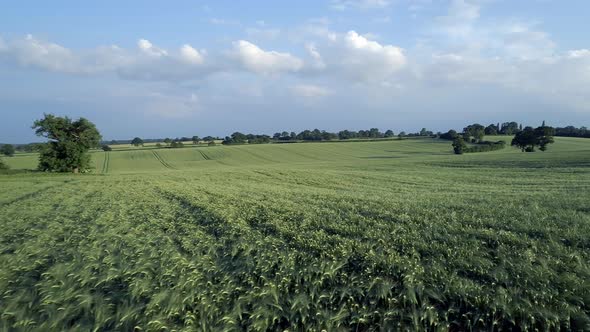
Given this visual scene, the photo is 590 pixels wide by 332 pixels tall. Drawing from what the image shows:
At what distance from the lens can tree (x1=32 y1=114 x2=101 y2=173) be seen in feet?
161

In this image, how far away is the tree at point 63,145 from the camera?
49.0m

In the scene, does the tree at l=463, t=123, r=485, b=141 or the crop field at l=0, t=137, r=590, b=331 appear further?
the tree at l=463, t=123, r=485, b=141

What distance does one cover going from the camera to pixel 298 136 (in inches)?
5787

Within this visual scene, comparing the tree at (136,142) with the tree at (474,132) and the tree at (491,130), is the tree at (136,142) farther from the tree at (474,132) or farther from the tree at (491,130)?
the tree at (491,130)

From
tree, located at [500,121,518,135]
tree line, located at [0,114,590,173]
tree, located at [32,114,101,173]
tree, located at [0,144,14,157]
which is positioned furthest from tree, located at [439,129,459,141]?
tree, located at [0,144,14,157]

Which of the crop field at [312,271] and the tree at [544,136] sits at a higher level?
the tree at [544,136]

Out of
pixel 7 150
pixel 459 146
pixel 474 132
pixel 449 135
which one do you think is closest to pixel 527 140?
pixel 459 146

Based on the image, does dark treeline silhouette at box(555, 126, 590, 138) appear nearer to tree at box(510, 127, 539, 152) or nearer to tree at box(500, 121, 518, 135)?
tree at box(500, 121, 518, 135)

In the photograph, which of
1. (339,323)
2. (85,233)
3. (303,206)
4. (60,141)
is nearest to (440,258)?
(339,323)

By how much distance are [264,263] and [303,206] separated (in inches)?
214

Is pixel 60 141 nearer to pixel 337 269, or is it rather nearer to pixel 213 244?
pixel 213 244

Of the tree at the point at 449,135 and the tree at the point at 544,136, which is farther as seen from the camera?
the tree at the point at 449,135

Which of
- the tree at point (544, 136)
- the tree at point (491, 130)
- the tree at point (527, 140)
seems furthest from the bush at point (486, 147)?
the tree at point (491, 130)

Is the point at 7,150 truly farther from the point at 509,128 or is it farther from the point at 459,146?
the point at 509,128
